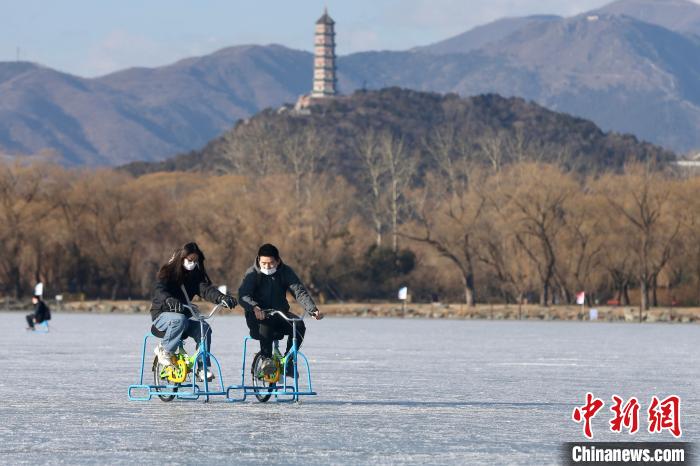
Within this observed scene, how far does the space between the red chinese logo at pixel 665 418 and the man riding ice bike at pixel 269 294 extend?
4.02 metres

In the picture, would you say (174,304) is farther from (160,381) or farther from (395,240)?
(395,240)

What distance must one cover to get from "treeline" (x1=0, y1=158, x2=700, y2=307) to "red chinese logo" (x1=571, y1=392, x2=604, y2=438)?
218 ft

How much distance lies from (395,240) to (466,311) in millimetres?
18857

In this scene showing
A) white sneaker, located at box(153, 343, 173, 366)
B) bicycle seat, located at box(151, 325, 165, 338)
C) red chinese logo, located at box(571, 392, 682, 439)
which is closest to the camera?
red chinese logo, located at box(571, 392, 682, 439)

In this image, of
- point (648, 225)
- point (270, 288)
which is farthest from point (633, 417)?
point (648, 225)

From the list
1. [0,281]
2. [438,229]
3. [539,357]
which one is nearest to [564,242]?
[438,229]

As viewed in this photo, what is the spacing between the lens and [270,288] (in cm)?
1802

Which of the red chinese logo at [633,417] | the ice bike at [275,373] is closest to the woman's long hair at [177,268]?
the ice bike at [275,373]

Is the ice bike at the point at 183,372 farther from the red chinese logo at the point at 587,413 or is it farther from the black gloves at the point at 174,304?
the red chinese logo at the point at 587,413

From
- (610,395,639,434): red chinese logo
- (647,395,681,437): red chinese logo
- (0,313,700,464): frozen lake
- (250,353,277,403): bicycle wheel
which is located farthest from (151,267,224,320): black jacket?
(647,395,681,437): red chinese logo

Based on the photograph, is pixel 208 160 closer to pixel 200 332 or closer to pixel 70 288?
pixel 70 288

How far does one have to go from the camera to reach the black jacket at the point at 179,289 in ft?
59.0

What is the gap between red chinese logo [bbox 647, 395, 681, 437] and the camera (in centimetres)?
1568

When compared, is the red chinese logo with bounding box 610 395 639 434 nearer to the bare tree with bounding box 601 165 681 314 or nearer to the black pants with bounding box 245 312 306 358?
the black pants with bounding box 245 312 306 358
